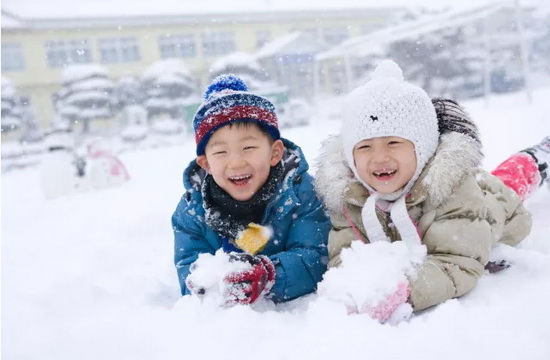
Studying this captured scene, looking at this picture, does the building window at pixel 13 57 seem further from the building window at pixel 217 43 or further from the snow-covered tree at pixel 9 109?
the building window at pixel 217 43

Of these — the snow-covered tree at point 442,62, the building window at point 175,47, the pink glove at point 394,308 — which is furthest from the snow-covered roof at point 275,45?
the pink glove at point 394,308

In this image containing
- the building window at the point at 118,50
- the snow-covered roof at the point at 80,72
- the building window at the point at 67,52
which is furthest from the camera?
the building window at the point at 118,50

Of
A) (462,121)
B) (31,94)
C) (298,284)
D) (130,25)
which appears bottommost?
(298,284)

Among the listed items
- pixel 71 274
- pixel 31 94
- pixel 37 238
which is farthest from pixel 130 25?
pixel 71 274

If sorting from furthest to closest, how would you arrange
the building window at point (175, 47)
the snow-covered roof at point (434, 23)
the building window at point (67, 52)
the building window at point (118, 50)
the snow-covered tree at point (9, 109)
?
the building window at point (175, 47), the building window at point (118, 50), the building window at point (67, 52), the snow-covered tree at point (9, 109), the snow-covered roof at point (434, 23)

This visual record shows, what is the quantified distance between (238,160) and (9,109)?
16.3m

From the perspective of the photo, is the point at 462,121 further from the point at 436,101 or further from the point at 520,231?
the point at 520,231

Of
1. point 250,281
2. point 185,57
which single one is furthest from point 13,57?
point 250,281


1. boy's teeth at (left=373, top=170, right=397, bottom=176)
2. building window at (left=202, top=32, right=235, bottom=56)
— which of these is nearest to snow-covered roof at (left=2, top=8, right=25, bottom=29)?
building window at (left=202, top=32, right=235, bottom=56)

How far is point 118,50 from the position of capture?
18.2 m

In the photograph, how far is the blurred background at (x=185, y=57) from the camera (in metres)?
16.2

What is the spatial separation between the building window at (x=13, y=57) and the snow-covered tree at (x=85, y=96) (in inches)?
79.5

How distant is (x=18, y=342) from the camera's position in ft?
4.61

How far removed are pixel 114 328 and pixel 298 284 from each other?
588mm
